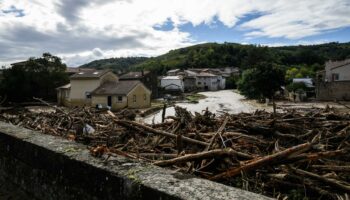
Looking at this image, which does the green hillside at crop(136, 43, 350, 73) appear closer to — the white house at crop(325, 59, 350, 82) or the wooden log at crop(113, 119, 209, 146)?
the white house at crop(325, 59, 350, 82)

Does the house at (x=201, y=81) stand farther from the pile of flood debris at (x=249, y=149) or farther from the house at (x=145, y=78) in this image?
the pile of flood debris at (x=249, y=149)

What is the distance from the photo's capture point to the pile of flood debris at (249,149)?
2.93 meters

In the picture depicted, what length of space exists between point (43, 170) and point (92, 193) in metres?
0.94

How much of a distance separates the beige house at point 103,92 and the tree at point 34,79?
123 inches

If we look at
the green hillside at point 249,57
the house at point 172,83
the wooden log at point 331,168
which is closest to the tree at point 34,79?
the house at point 172,83

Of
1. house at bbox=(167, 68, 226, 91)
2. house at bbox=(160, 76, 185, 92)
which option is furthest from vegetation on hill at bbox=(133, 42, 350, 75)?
house at bbox=(160, 76, 185, 92)

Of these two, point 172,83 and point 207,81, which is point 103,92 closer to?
point 172,83

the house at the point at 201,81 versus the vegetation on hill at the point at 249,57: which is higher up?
the vegetation on hill at the point at 249,57

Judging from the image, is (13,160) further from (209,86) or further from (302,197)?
(209,86)

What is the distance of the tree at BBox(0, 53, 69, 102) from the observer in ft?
170

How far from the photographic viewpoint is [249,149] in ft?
13.4

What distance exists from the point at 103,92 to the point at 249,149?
45662 millimetres

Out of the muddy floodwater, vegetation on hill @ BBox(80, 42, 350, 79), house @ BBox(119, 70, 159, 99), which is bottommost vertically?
the muddy floodwater

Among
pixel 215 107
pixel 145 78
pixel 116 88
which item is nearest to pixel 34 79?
pixel 116 88
